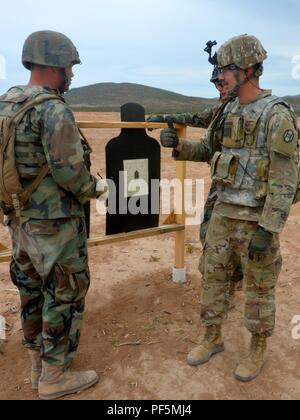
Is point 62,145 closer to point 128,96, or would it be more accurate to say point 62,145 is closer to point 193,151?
point 193,151

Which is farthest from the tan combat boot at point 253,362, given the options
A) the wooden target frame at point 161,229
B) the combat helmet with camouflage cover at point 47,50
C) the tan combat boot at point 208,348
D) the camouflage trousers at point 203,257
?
the combat helmet with camouflage cover at point 47,50

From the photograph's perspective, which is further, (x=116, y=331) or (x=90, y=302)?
(x=90, y=302)

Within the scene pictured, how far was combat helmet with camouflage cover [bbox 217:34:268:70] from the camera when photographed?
110 inches

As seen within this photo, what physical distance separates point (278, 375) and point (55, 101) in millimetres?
2427

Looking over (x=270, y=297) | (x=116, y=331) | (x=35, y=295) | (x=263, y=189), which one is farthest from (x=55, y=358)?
(x=263, y=189)

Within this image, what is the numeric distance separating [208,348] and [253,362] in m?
0.35

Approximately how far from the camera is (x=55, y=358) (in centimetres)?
279

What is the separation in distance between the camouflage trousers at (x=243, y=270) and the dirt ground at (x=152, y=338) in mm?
384

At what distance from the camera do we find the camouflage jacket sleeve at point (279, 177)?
268cm

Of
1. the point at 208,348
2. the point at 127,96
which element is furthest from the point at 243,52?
the point at 127,96

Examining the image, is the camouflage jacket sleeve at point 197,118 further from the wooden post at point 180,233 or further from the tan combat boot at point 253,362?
the tan combat boot at point 253,362

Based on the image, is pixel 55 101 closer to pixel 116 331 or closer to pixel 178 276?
pixel 116 331

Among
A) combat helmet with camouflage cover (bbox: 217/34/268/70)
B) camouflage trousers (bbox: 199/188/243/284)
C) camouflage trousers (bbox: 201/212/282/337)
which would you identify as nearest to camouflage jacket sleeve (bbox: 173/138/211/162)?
camouflage trousers (bbox: 199/188/243/284)

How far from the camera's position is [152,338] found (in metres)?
3.59
